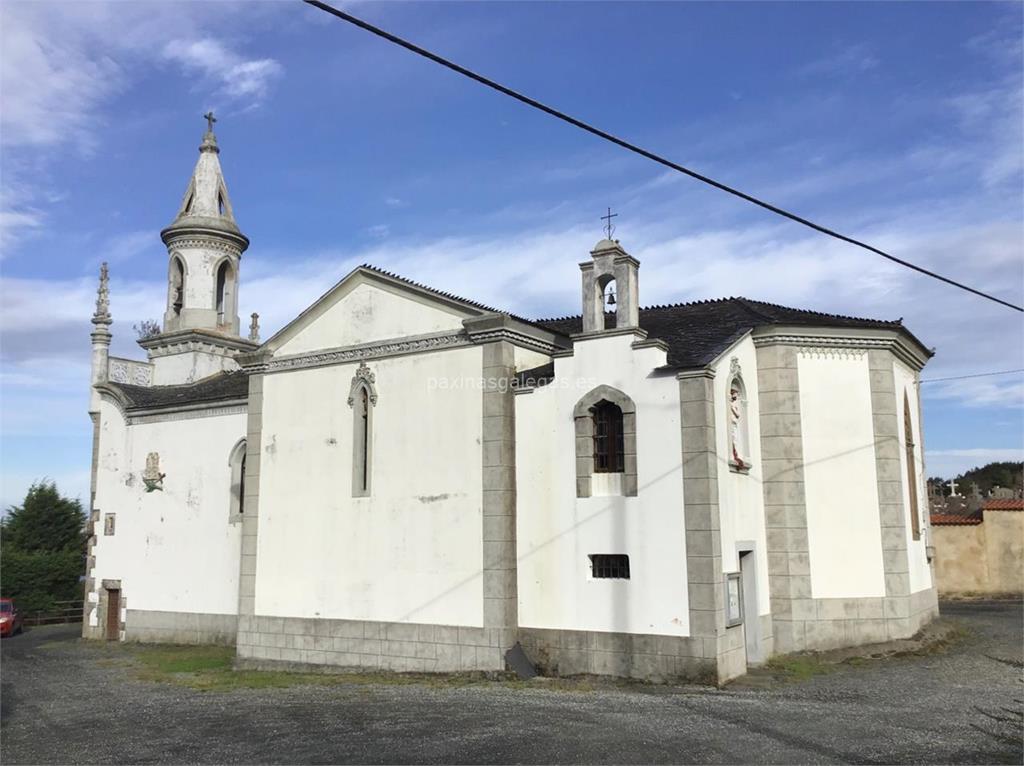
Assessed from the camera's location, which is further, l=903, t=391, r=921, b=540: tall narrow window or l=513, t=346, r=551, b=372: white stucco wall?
l=903, t=391, r=921, b=540: tall narrow window

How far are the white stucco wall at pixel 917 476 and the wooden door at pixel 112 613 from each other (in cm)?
2174

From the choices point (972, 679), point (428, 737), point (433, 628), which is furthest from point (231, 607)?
point (972, 679)

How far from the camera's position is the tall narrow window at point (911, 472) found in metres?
19.5

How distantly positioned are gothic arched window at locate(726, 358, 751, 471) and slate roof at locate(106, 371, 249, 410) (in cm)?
1355

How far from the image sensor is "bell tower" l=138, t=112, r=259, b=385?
27875 millimetres

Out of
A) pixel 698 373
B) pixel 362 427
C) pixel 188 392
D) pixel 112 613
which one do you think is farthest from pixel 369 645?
pixel 188 392

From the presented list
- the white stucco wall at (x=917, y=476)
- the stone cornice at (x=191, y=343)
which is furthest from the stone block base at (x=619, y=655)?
the stone cornice at (x=191, y=343)

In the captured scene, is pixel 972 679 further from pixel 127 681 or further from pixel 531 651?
pixel 127 681

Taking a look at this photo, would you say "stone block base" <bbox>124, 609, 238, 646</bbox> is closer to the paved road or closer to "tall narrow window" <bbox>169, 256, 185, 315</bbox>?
the paved road

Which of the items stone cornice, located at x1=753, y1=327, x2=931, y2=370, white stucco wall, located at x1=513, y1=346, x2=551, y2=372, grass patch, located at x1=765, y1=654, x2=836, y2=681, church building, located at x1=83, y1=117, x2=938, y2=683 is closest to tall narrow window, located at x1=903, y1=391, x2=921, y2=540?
church building, located at x1=83, y1=117, x2=938, y2=683

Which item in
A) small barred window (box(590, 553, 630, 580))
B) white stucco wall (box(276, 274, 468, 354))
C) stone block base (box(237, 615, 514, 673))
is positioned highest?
white stucco wall (box(276, 274, 468, 354))

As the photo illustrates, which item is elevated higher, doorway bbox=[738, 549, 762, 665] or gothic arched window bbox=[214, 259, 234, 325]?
gothic arched window bbox=[214, 259, 234, 325]

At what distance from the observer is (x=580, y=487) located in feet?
53.1

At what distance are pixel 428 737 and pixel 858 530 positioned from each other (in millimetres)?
11166
